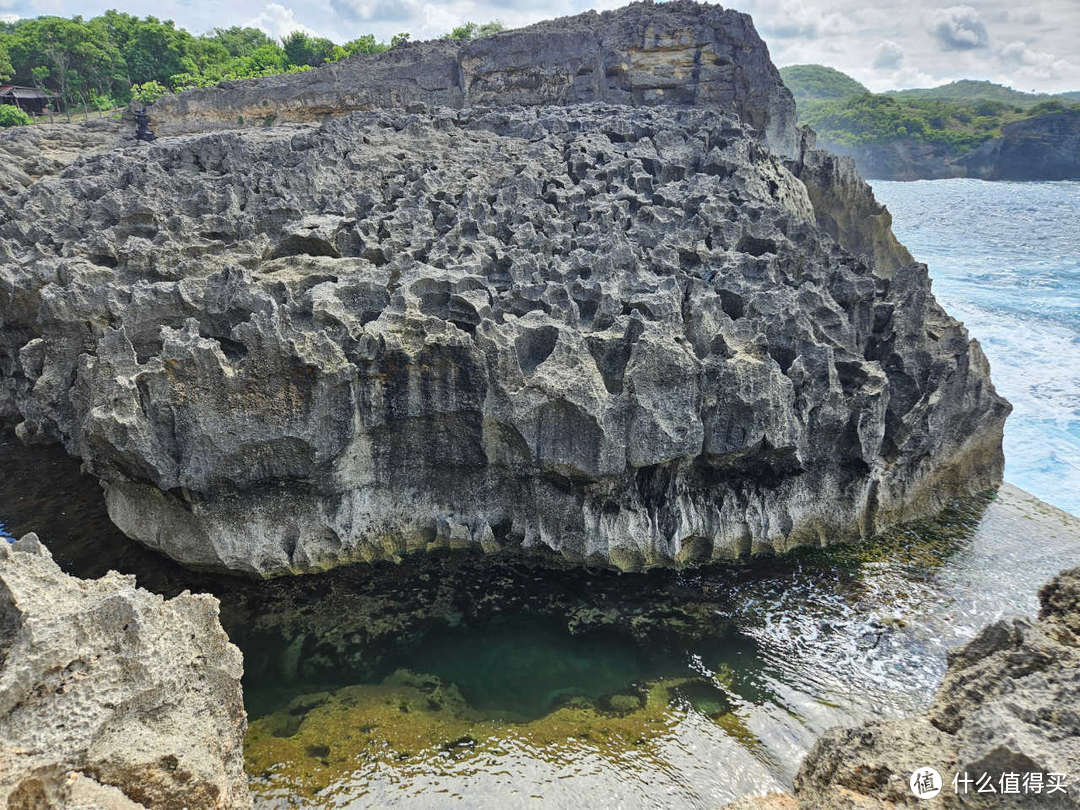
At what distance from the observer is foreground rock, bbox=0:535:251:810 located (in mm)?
4590

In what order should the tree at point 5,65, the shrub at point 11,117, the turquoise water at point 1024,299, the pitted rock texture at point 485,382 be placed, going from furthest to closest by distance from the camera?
the tree at point 5,65 < the shrub at point 11,117 < the turquoise water at point 1024,299 < the pitted rock texture at point 485,382

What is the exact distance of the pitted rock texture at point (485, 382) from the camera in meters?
9.35

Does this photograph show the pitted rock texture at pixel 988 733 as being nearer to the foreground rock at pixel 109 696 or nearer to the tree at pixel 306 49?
the foreground rock at pixel 109 696

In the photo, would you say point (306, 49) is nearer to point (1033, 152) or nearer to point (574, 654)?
point (574, 654)

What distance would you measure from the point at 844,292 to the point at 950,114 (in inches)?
4297

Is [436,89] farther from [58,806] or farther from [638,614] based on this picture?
[58,806]

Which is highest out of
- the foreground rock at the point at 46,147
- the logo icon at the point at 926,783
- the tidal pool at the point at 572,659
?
the foreground rock at the point at 46,147

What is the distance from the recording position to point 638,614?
31.5 feet

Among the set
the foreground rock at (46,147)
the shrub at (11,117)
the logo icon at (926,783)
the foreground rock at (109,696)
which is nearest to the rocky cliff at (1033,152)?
the foreground rock at (46,147)

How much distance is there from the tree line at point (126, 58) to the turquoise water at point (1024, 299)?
33.8 metres

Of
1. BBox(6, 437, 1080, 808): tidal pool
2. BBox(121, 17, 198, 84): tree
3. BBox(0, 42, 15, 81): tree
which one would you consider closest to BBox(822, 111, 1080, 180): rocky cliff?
BBox(121, 17, 198, 84): tree

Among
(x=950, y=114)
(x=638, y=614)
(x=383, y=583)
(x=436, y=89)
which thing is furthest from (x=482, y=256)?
(x=950, y=114)

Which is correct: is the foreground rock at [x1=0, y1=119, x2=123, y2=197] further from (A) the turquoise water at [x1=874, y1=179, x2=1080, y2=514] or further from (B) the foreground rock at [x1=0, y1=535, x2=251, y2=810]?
(A) the turquoise water at [x1=874, y1=179, x2=1080, y2=514]

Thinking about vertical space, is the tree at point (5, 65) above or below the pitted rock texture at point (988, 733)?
above
